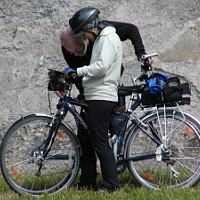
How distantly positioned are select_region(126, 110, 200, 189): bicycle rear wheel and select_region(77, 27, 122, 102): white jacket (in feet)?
1.69

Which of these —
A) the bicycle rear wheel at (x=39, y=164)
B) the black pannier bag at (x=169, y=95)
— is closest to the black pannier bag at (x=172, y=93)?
the black pannier bag at (x=169, y=95)

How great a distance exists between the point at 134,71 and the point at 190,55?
0.68m

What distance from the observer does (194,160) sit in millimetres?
4488

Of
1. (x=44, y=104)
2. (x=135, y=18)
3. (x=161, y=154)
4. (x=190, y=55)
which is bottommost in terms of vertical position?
(x=161, y=154)

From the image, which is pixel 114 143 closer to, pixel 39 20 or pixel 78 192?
pixel 78 192

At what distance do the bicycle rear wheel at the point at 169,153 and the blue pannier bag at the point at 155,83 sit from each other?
0.27 metres

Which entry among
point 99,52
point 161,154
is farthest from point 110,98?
point 161,154

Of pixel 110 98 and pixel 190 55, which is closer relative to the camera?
pixel 110 98

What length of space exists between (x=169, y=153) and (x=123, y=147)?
1.53ft

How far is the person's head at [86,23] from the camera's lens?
419 centimetres

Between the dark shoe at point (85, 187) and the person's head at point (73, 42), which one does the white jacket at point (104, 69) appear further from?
the dark shoe at point (85, 187)

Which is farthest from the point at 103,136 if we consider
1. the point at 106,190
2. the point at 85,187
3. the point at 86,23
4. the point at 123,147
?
the point at 86,23

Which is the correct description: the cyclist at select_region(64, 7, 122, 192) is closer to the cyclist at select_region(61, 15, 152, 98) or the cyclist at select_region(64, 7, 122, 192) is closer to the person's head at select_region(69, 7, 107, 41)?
the person's head at select_region(69, 7, 107, 41)

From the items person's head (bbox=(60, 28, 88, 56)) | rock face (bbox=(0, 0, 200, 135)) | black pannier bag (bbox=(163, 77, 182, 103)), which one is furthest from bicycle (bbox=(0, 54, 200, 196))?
rock face (bbox=(0, 0, 200, 135))
